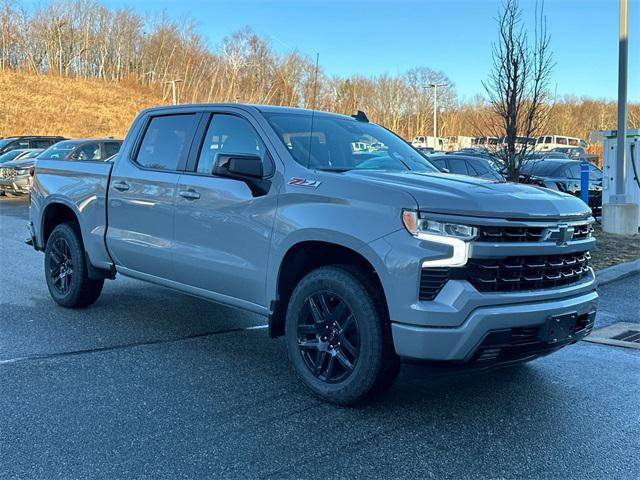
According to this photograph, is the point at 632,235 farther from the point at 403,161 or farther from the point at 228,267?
the point at 228,267

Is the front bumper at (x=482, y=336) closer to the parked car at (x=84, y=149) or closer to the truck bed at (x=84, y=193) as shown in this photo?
the truck bed at (x=84, y=193)

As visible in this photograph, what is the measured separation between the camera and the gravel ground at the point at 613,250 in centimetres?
940

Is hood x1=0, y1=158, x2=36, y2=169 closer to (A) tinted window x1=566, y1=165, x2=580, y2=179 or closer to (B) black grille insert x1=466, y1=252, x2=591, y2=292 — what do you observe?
(A) tinted window x1=566, y1=165, x2=580, y2=179

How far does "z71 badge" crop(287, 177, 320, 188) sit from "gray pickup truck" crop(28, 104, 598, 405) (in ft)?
0.03

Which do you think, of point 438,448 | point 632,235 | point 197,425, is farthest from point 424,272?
point 632,235

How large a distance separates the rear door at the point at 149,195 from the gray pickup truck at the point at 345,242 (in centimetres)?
2

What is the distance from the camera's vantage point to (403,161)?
197 inches

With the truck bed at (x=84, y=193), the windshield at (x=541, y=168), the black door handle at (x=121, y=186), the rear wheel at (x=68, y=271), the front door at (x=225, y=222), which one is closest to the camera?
the front door at (x=225, y=222)

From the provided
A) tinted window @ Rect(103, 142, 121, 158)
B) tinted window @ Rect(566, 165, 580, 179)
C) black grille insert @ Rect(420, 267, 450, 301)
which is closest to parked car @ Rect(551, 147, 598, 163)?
tinted window @ Rect(566, 165, 580, 179)

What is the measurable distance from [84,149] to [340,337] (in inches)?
545

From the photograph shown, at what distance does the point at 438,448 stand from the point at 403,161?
2.35 meters

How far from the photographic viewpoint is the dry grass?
190 feet

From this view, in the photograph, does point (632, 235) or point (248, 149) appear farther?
point (632, 235)

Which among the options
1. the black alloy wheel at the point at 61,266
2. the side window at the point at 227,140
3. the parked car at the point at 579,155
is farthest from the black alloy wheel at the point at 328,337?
the parked car at the point at 579,155
